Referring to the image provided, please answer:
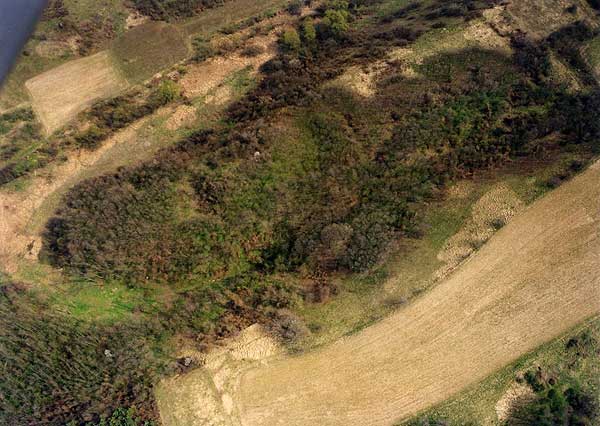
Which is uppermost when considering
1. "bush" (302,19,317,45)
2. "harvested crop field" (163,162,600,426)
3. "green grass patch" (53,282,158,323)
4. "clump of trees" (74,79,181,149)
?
"bush" (302,19,317,45)

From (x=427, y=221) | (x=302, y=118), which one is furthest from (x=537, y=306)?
(x=302, y=118)

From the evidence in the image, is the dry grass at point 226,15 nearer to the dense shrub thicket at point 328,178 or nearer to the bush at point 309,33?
the bush at point 309,33

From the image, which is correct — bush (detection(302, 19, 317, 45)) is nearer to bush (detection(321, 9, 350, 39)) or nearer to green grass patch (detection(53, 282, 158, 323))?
bush (detection(321, 9, 350, 39))

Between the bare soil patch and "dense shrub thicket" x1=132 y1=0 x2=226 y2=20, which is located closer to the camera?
the bare soil patch

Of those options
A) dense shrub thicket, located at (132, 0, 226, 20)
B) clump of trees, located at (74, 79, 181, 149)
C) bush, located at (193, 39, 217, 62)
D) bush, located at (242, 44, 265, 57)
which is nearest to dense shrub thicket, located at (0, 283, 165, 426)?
clump of trees, located at (74, 79, 181, 149)

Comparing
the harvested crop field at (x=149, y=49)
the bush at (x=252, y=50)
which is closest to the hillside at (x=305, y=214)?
the bush at (x=252, y=50)

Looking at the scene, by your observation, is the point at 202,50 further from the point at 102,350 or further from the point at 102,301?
the point at 102,350

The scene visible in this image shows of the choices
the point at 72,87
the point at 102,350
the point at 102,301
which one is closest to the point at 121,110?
the point at 72,87
